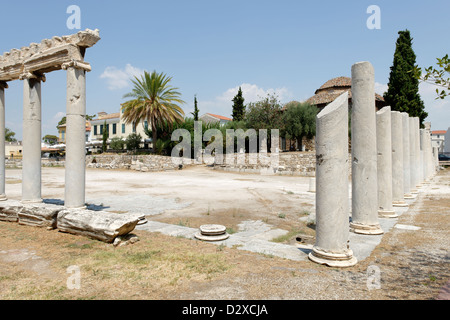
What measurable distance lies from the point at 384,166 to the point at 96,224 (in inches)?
302

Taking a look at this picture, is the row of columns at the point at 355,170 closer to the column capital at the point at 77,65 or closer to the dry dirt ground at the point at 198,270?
the dry dirt ground at the point at 198,270

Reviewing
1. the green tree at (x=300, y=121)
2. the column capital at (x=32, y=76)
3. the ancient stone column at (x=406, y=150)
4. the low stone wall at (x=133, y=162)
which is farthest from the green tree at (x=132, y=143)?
the ancient stone column at (x=406, y=150)

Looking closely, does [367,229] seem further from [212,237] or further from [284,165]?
[284,165]

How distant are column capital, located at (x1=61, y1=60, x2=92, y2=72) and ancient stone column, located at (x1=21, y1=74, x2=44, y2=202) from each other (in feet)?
5.63

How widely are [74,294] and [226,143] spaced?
28849mm

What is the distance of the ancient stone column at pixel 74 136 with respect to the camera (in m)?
7.57

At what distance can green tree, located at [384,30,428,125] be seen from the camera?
29.3 m

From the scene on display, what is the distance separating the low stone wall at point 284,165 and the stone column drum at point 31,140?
65.6 ft

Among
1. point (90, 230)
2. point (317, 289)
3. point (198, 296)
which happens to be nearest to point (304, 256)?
point (317, 289)

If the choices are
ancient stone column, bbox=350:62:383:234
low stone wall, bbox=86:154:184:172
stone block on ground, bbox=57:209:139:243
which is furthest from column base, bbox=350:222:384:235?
low stone wall, bbox=86:154:184:172

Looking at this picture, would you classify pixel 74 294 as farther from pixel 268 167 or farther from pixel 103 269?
pixel 268 167

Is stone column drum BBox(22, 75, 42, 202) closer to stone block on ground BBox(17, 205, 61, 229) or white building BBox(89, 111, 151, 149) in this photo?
stone block on ground BBox(17, 205, 61, 229)

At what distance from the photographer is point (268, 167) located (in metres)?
27.1

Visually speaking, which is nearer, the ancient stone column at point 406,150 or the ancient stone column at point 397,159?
the ancient stone column at point 397,159
